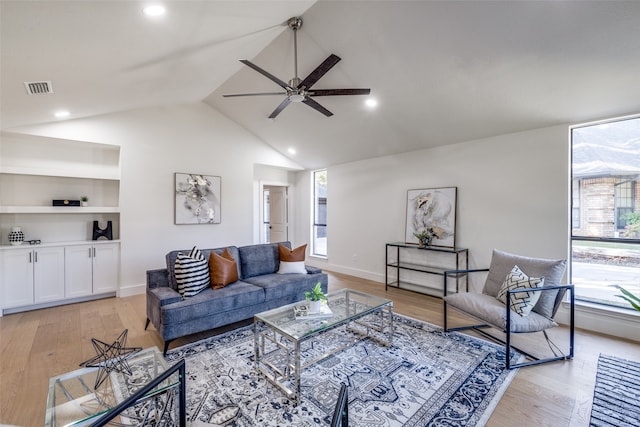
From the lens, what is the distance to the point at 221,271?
130 inches

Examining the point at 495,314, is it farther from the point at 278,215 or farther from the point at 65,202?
the point at 65,202

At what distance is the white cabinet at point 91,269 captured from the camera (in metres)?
4.05

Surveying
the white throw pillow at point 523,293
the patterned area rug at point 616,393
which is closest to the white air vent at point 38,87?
the white throw pillow at point 523,293

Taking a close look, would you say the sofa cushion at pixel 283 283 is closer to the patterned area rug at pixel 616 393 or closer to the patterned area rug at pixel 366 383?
the patterned area rug at pixel 366 383

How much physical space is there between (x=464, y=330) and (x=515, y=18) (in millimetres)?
3021

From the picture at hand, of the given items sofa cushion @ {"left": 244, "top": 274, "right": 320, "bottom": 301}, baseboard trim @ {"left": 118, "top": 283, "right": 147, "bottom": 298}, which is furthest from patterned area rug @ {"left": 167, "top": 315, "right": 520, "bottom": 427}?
baseboard trim @ {"left": 118, "top": 283, "right": 147, "bottom": 298}

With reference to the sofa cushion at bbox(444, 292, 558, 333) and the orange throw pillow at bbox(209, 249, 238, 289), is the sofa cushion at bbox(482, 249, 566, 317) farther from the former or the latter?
the orange throw pillow at bbox(209, 249, 238, 289)

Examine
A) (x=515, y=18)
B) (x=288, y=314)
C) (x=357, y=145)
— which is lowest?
(x=288, y=314)

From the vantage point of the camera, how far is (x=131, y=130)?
14.6 ft

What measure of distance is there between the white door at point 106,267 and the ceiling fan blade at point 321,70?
Result: 12.9ft

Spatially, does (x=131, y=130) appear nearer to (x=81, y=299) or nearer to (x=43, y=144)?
(x=43, y=144)

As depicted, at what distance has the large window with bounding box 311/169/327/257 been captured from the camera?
22.1ft

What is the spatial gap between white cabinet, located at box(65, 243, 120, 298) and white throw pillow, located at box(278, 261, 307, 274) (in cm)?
269

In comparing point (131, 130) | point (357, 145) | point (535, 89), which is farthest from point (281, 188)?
point (535, 89)
